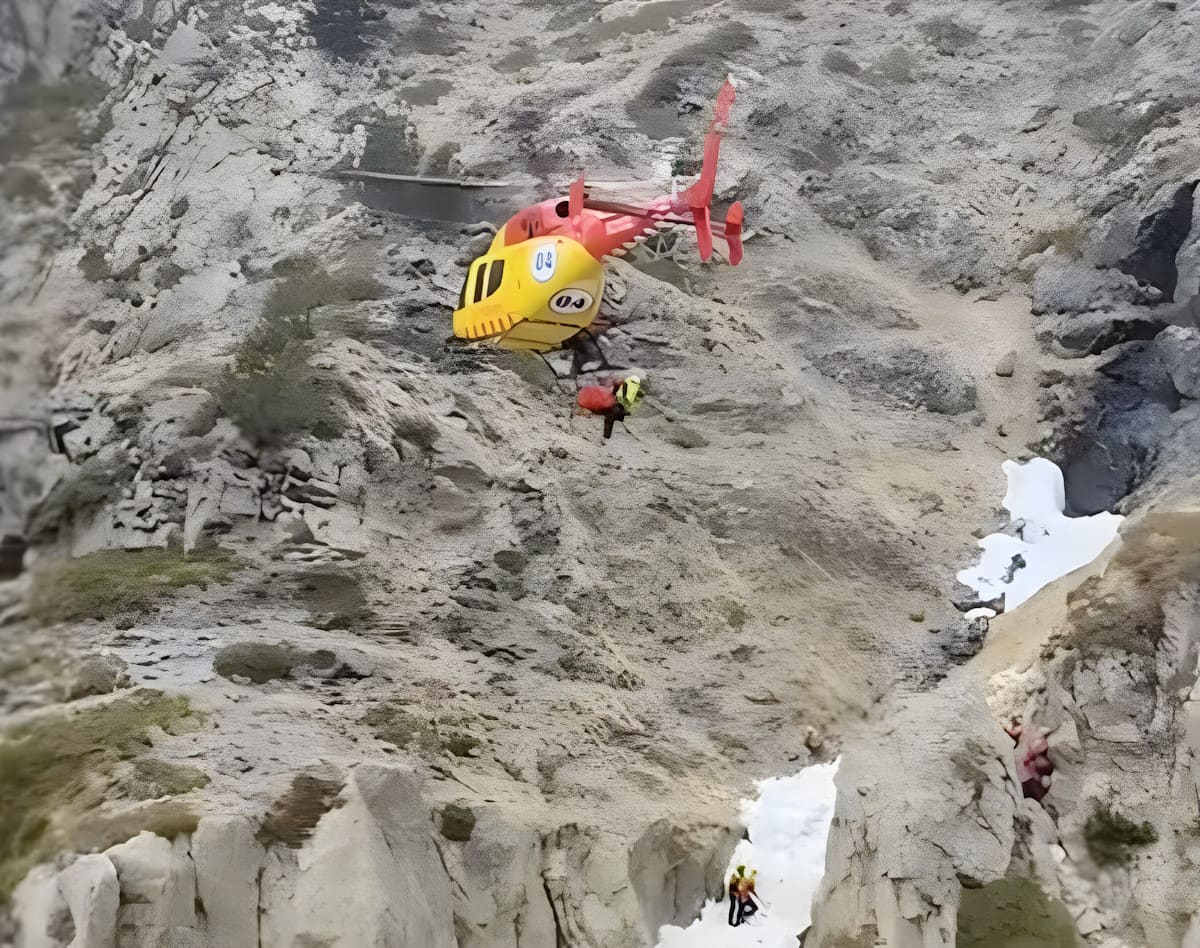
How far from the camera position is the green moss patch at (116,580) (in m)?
6.53

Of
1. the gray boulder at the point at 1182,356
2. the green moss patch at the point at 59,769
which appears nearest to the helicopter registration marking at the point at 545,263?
the green moss patch at the point at 59,769

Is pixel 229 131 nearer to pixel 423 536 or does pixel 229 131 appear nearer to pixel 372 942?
pixel 423 536

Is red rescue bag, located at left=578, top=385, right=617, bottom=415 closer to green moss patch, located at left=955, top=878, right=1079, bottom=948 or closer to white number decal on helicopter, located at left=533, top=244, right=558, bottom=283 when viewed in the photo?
white number decal on helicopter, located at left=533, top=244, right=558, bottom=283

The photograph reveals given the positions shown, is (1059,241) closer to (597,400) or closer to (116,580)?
(597,400)

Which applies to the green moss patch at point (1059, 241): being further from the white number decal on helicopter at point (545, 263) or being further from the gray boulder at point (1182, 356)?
the white number decal on helicopter at point (545, 263)

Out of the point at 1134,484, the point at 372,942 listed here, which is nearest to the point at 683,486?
the point at 1134,484

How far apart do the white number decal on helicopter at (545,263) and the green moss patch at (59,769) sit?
7.33 meters

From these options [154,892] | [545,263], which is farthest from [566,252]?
[154,892]

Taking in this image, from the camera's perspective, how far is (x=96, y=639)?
8836 millimetres

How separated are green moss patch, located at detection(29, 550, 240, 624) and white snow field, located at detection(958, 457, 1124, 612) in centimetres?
1080

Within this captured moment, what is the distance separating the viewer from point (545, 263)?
12539 millimetres

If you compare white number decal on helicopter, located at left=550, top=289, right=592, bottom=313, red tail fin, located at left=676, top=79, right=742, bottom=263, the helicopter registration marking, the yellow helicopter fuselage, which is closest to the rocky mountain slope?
the yellow helicopter fuselage

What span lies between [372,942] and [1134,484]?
493 inches

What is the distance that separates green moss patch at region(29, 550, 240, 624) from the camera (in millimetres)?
6531
